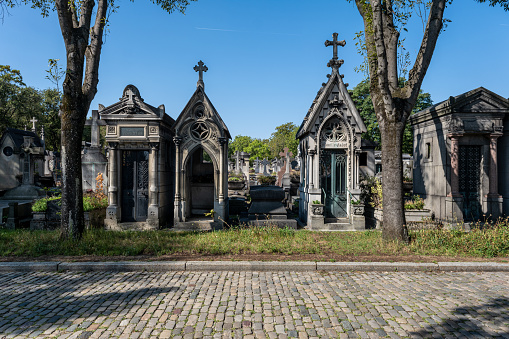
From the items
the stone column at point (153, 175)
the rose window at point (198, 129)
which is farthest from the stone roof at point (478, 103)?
the stone column at point (153, 175)

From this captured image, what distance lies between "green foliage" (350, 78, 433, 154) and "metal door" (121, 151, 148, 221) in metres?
24.3

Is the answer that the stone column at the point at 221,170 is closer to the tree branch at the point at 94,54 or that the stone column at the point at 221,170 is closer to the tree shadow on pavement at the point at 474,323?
the tree branch at the point at 94,54

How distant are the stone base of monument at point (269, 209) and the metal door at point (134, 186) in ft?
12.4

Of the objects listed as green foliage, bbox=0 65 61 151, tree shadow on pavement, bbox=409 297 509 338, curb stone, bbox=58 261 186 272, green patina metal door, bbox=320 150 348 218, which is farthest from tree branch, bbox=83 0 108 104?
green foliage, bbox=0 65 61 151

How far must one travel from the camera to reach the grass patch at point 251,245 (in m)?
6.21

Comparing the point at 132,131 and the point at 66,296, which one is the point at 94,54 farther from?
the point at 66,296

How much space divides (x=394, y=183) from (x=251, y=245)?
4005 mm

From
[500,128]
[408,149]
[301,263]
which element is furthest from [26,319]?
[408,149]

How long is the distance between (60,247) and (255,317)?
17.6 ft

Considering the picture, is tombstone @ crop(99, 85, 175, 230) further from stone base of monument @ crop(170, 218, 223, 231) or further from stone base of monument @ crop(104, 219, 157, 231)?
stone base of monument @ crop(170, 218, 223, 231)

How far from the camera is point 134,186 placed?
991 cm

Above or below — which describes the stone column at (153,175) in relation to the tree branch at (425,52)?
below

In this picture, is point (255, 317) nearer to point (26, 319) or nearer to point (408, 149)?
point (26, 319)

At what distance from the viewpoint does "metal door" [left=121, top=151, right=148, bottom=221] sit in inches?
391
